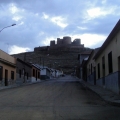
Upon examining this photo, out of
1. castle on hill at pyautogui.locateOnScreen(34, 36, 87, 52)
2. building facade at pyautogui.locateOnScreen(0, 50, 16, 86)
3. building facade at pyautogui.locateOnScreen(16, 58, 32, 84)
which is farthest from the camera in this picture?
castle on hill at pyautogui.locateOnScreen(34, 36, 87, 52)

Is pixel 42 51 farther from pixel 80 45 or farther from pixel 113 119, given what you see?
pixel 113 119

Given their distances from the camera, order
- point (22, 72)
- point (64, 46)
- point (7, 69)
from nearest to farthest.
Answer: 1. point (7, 69)
2. point (22, 72)
3. point (64, 46)

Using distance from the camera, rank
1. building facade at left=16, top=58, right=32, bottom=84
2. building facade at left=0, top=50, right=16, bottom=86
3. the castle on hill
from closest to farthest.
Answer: building facade at left=0, top=50, right=16, bottom=86 < building facade at left=16, top=58, right=32, bottom=84 < the castle on hill

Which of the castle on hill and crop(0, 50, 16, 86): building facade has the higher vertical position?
the castle on hill

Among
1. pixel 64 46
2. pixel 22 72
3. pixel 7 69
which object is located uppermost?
pixel 64 46

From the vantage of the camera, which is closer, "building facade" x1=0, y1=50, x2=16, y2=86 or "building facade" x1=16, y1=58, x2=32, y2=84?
"building facade" x1=0, y1=50, x2=16, y2=86

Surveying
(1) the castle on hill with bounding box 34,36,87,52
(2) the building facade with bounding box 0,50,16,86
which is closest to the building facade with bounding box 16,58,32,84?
(2) the building facade with bounding box 0,50,16,86

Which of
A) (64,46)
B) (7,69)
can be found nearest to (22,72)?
(7,69)

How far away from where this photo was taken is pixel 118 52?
739 inches

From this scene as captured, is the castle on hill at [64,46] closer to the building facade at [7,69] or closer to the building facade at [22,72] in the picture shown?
the building facade at [22,72]

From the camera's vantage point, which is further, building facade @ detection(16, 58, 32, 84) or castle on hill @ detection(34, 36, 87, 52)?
castle on hill @ detection(34, 36, 87, 52)

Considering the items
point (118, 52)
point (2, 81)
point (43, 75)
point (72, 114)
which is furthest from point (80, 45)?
point (72, 114)

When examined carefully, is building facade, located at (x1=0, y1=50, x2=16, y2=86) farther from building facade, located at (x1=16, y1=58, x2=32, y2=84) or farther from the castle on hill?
the castle on hill

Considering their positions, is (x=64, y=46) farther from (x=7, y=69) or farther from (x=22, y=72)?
(x=7, y=69)
